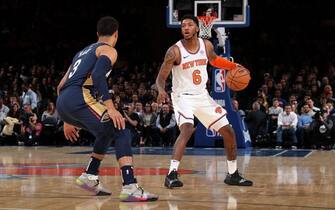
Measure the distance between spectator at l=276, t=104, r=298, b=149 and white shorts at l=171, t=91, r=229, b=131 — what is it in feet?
23.9

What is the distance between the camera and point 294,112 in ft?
46.6

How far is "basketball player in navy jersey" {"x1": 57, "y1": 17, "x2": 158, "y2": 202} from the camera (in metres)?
5.45

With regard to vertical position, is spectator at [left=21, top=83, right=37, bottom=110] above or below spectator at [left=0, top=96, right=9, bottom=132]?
above

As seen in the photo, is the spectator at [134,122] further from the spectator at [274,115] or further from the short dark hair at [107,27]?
the short dark hair at [107,27]

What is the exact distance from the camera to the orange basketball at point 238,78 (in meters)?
7.51

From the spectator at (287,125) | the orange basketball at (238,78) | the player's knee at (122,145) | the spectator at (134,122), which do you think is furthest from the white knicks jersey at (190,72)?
the spectator at (134,122)

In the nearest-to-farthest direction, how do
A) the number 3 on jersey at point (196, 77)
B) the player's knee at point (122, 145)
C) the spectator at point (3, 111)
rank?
the player's knee at point (122, 145), the number 3 on jersey at point (196, 77), the spectator at point (3, 111)

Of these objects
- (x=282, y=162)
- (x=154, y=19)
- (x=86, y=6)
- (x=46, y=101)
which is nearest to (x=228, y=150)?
(x=282, y=162)

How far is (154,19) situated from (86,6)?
2.90 m

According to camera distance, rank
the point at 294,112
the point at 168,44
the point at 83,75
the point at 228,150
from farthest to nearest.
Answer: the point at 168,44
the point at 294,112
the point at 228,150
the point at 83,75

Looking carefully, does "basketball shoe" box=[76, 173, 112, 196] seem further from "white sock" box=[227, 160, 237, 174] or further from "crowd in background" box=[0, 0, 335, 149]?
"crowd in background" box=[0, 0, 335, 149]

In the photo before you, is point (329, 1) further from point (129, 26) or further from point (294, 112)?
point (294, 112)

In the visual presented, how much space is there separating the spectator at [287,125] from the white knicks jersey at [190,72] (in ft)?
24.0

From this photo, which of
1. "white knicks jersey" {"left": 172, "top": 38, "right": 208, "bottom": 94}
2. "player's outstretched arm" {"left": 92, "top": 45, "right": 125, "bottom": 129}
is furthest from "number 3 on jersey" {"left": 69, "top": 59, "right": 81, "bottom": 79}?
"white knicks jersey" {"left": 172, "top": 38, "right": 208, "bottom": 94}
